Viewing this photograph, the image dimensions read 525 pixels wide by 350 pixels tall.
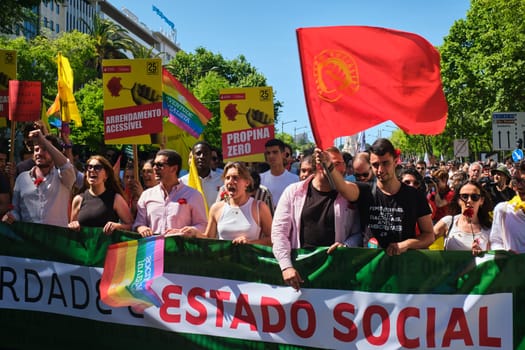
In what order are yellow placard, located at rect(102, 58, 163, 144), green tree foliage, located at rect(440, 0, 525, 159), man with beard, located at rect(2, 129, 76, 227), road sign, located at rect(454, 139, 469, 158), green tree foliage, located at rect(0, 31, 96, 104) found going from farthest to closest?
green tree foliage, located at rect(0, 31, 96, 104) → green tree foliage, located at rect(440, 0, 525, 159) → road sign, located at rect(454, 139, 469, 158) → yellow placard, located at rect(102, 58, 163, 144) → man with beard, located at rect(2, 129, 76, 227)

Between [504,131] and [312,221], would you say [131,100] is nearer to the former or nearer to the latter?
[312,221]

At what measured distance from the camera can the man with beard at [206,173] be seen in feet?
23.4

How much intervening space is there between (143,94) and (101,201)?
2.77 meters

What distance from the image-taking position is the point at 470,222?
5098 mm

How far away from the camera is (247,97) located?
1022cm

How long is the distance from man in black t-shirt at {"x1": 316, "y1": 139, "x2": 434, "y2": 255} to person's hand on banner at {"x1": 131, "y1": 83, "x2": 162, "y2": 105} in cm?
409

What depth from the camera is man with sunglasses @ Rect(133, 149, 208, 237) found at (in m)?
5.29

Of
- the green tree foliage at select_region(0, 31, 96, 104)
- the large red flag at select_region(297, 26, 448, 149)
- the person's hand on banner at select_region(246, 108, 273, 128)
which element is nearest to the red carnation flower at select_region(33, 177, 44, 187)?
the large red flag at select_region(297, 26, 448, 149)

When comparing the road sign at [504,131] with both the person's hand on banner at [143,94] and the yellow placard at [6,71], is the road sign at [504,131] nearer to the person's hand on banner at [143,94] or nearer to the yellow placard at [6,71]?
the person's hand on banner at [143,94]

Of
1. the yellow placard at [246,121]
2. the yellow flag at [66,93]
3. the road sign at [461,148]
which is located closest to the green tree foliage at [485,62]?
the road sign at [461,148]

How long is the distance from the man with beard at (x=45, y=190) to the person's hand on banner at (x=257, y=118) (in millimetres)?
4764

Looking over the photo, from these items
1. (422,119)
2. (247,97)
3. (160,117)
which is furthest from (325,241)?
(247,97)

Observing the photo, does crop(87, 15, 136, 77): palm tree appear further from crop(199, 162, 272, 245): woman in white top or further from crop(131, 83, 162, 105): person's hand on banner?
crop(199, 162, 272, 245): woman in white top

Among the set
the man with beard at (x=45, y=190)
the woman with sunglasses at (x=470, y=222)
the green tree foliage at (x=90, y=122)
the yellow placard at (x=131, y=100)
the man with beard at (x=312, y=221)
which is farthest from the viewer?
the green tree foliage at (x=90, y=122)
